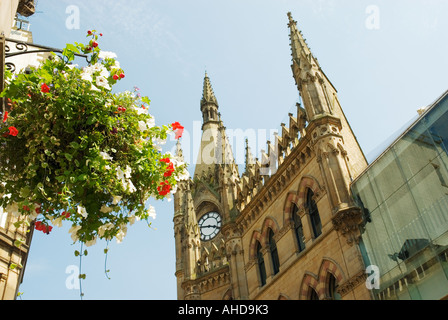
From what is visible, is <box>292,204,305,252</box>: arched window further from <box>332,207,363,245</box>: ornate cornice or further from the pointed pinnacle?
the pointed pinnacle

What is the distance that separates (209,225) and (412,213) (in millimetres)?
26417

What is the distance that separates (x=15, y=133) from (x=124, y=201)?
1655 millimetres

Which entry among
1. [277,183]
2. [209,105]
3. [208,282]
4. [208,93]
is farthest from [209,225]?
[208,93]

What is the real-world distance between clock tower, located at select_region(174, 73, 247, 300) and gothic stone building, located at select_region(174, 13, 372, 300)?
0.07 meters

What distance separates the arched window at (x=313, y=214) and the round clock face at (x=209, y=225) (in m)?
19.7

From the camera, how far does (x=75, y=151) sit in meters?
5.49

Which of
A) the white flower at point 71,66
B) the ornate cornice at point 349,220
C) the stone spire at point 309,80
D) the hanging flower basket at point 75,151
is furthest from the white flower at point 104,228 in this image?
the stone spire at point 309,80

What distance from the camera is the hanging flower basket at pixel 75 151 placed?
5.48 meters

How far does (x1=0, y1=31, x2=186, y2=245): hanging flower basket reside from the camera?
548 centimetres

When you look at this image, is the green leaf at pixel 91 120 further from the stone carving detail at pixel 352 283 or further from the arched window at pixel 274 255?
the arched window at pixel 274 255

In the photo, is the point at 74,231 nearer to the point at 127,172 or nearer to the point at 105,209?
the point at 105,209

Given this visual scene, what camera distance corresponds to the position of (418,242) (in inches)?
584

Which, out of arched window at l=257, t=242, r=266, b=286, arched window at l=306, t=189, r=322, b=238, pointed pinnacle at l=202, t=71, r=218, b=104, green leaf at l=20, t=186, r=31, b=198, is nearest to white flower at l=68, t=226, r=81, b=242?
green leaf at l=20, t=186, r=31, b=198
